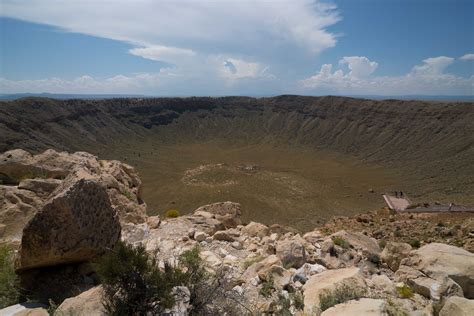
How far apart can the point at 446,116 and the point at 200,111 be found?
272 ft

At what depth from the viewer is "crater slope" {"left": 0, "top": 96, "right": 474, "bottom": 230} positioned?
52469 mm

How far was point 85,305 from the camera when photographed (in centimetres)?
506

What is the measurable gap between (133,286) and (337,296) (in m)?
3.18

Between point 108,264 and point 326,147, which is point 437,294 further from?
point 326,147

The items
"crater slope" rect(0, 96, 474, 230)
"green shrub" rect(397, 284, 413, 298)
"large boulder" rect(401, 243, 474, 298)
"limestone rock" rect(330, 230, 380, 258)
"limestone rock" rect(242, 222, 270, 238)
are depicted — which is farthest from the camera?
"crater slope" rect(0, 96, 474, 230)

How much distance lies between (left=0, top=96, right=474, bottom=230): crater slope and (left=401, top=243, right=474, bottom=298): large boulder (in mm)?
26084

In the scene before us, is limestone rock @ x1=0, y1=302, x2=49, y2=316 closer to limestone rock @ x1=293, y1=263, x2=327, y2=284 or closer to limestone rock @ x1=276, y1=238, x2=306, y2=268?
limestone rock @ x1=293, y1=263, x2=327, y2=284

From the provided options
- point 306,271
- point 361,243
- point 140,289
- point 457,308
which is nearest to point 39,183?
point 140,289

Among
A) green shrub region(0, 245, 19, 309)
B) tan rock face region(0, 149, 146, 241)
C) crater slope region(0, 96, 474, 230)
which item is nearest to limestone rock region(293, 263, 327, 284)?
tan rock face region(0, 149, 146, 241)

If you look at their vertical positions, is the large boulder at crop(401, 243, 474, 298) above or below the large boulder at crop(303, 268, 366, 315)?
below

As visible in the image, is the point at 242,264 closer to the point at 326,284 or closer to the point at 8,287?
the point at 326,284

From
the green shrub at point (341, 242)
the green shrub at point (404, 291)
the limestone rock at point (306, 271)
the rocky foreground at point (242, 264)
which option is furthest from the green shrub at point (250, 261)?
the green shrub at point (404, 291)

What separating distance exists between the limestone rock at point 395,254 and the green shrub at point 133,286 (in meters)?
6.39

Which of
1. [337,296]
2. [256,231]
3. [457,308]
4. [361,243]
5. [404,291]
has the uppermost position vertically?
[457,308]
